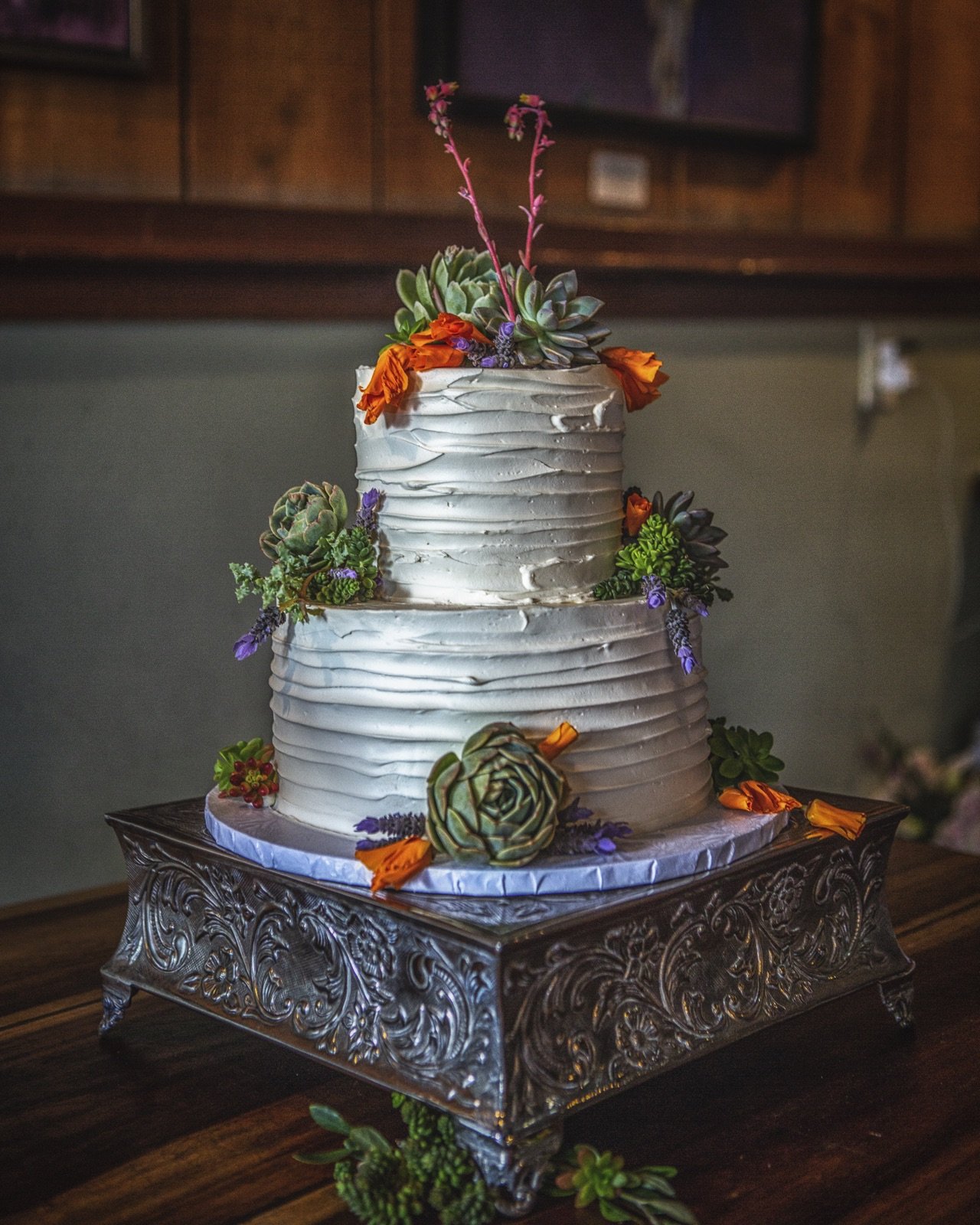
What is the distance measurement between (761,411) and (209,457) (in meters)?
1.23

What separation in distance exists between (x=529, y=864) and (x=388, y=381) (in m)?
0.45

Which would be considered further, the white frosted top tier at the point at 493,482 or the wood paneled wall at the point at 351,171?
the wood paneled wall at the point at 351,171

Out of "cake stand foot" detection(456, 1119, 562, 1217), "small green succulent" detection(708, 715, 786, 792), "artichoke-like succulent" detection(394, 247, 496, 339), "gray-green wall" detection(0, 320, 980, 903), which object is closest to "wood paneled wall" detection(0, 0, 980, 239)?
"gray-green wall" detection(0, 320, 980, 903)

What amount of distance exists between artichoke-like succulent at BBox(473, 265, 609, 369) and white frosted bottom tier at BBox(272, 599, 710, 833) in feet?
0.80

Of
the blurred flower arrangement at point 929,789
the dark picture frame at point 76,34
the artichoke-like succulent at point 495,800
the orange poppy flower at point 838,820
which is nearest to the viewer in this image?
the artichoke-like succulent at point 495,800

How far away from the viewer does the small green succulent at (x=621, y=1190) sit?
1.07 m

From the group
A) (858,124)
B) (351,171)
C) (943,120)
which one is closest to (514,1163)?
(351,171)

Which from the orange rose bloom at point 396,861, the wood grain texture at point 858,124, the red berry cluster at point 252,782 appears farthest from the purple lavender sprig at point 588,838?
the wood grain texture at point 858,124

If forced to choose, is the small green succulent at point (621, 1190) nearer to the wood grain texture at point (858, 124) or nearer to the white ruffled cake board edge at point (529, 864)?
the white ruffled cake board edge at point (529, 864)

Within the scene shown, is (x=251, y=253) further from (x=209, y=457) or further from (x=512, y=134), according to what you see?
(x=512, y=134)

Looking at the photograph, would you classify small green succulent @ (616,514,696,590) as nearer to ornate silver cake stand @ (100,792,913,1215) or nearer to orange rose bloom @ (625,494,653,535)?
orange rose bloom @ (625,494,653,535)

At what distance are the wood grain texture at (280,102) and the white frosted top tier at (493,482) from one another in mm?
976

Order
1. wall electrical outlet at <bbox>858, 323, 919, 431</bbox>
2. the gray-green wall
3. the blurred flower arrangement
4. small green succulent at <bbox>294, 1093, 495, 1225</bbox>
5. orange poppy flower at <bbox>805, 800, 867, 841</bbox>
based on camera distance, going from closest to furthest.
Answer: small green succulent at <bbox>294, 1093, 495, 1225</bbox>
orange poppy flower at <bbox>805, 800, 867, 841</bbox>
the gray-green wall
the blurred flower arrangement
wall electrical outlet at <bbox>858, 323, 919, 431</bbox>

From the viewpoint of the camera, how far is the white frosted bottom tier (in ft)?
4.13
